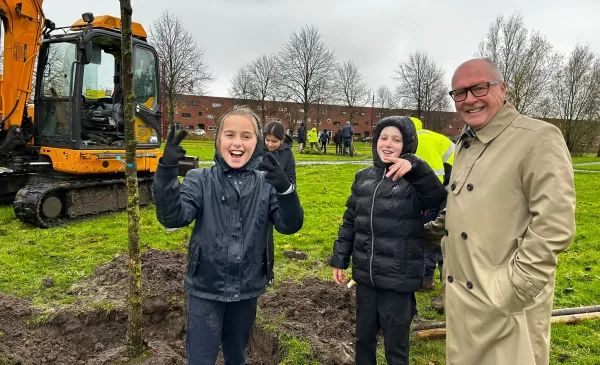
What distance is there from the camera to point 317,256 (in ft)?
20.9

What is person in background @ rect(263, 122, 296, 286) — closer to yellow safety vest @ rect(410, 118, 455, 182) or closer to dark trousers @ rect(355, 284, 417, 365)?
yellow safety vest @ rect(410, 118, 455, 182)

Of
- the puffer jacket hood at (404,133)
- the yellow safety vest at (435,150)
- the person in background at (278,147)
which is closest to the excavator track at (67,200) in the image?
the person in background at (278,147)

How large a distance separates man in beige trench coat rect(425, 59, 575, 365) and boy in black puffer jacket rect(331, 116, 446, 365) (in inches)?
17.4

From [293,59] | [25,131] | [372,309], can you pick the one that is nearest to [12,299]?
[372,309]

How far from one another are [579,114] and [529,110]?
7.78m

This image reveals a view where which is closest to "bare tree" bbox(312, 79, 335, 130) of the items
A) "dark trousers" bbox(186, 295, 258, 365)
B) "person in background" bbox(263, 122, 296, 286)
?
"person in background" bbox(263, 122, 296, 286)

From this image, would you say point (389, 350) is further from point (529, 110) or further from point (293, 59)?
point (293, 59)

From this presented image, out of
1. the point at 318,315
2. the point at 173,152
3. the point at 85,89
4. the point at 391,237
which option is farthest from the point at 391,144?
the point at 85,89

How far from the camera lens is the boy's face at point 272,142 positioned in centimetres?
485

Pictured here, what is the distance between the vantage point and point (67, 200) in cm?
832

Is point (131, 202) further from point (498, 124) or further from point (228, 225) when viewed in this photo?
point (498, 124)

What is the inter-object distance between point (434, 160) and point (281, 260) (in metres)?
2.61

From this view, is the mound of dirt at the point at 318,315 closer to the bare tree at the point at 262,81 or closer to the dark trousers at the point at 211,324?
the dark trousers at the point at 211,324

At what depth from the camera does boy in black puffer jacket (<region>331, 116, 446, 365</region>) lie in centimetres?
285
